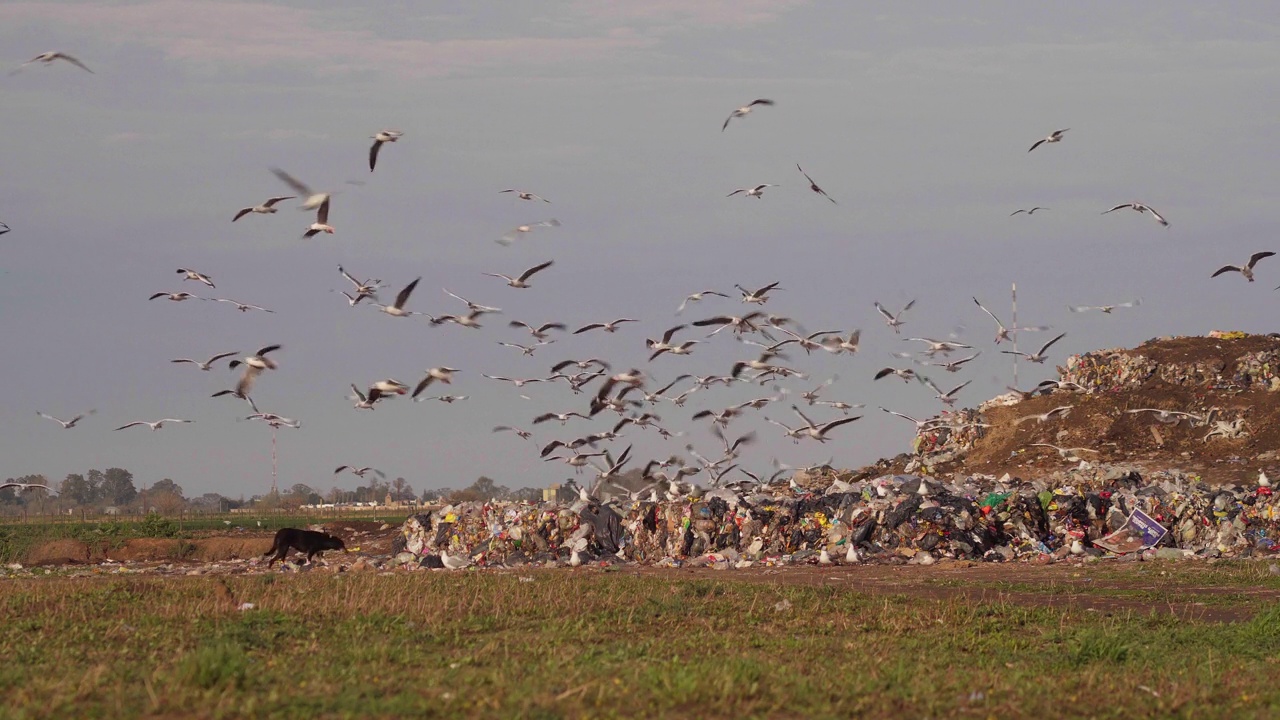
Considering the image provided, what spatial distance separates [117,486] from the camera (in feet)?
317

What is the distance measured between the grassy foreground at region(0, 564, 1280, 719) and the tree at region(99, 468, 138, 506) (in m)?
86.6

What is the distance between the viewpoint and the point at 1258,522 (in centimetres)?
1992

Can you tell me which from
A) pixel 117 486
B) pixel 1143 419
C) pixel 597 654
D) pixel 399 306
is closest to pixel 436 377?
pixel 399 306

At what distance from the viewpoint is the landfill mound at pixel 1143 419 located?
2958cm

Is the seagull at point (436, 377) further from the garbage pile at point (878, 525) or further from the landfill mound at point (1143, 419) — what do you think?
the landfill mound at point (1143, 419)

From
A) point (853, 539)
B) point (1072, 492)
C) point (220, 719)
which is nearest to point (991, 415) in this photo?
point (1072, 492)

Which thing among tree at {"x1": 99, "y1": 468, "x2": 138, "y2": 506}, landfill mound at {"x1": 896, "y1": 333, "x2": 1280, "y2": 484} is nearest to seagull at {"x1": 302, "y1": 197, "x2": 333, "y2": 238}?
landfill mound at {"x1": 896, "y1": 333, "x2": 1280, "y2": 484}

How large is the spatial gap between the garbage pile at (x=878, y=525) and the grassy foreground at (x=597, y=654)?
6.97 m

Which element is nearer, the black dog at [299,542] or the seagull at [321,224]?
the seagull at [321,224]

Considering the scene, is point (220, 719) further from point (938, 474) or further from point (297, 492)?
point (297, 492)

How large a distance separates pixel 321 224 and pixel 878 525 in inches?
399

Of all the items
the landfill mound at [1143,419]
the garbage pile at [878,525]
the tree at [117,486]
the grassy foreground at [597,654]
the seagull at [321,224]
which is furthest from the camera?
the tree at [117,486]

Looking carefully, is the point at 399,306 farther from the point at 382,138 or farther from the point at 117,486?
the point at 117,486

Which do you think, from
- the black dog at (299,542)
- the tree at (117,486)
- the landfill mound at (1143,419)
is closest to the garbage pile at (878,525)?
the black dog at (299,542)
